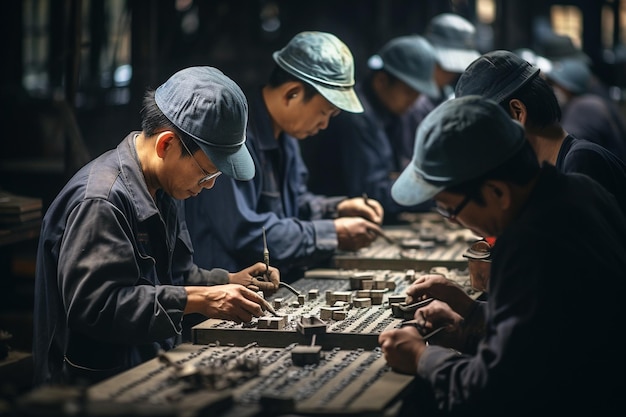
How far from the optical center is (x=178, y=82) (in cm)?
436

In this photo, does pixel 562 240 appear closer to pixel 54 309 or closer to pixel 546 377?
pixel 546 377

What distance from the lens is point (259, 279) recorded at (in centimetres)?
504

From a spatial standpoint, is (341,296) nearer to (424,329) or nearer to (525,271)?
(424,329)

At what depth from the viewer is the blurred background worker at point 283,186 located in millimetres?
5488

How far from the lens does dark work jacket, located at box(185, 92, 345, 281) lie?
215 inches

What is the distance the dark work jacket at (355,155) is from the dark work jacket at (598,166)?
10.2 feet

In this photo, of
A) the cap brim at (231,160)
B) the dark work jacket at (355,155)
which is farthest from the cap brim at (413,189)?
the dark work jacket at (355,155)

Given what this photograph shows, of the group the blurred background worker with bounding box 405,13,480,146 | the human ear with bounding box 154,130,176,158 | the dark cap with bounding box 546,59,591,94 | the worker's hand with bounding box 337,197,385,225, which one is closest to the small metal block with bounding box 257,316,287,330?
the human ear with bounding box 154,130,176,158

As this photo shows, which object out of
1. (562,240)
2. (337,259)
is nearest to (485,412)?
(562,240)

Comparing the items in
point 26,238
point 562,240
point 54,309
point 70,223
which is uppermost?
point 562,240

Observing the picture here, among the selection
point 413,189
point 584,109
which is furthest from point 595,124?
point 413,189

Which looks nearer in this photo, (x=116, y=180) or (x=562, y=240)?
(x=562, y=240)

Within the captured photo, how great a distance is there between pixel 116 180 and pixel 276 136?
192 centimetres

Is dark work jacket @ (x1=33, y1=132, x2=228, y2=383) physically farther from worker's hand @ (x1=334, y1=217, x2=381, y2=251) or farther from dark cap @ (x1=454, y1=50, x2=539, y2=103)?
worker's hand @ (x1=334, y1=217, x2=381, y2=251)
